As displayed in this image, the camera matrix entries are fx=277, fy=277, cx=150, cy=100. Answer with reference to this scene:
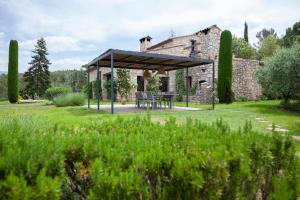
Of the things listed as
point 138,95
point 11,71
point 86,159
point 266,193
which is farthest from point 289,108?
point 11,71

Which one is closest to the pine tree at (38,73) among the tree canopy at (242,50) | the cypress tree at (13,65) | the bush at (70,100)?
the cypress tree at (13,65)

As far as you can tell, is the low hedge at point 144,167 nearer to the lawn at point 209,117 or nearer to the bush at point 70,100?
the lawn at point 209,117

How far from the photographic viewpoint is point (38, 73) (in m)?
35.1

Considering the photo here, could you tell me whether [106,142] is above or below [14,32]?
below

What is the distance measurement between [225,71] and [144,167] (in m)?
19.2

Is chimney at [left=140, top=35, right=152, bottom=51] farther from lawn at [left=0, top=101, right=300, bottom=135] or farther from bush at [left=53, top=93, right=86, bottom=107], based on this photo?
lawn at [left=0, top=101, right=300, bottom=135]

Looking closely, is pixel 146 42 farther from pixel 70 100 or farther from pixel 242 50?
pixel 70 100

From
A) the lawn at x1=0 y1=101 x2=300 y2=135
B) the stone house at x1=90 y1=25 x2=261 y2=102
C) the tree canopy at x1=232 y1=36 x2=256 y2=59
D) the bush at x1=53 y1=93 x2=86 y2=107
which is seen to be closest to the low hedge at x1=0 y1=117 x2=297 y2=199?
Answer: the lawn at x1=0 y1=101 x2=300 y2=135

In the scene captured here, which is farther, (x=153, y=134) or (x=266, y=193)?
(x=153, y=134)

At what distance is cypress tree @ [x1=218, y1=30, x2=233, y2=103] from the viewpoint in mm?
19548

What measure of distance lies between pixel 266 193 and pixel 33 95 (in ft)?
115

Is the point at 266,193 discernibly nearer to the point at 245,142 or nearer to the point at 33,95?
the point at 245,142

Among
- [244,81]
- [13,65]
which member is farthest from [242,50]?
[13,65]

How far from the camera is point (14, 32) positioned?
87.2ft
